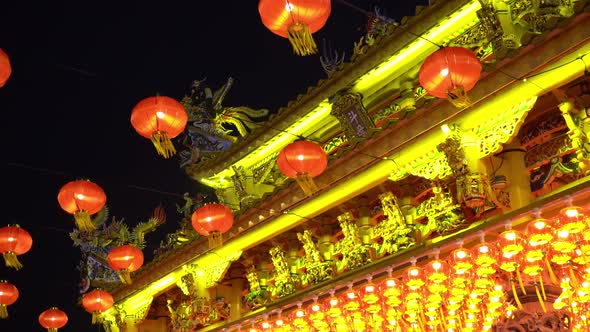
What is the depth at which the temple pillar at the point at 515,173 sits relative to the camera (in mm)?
5305

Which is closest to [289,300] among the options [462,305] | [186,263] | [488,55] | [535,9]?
[462,305]

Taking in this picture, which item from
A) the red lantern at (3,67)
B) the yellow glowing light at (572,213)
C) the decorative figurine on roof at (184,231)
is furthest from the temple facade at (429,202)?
the red lantern at (3,67)

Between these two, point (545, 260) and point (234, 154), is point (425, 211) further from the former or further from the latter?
point (234, 154)

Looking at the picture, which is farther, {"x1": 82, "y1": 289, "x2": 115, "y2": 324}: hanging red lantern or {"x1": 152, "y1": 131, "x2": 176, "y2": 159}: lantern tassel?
{"x1": 82, "y1": 289, "x2": 115, "y2": 324}: hanging red lantern

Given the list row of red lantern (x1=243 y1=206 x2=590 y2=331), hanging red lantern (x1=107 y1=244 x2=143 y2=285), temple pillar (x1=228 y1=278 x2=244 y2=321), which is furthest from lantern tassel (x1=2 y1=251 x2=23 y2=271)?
row of red lantern (x1=243 y1=206 x2=590 y2=331)

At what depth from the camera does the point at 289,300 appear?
6891 mm

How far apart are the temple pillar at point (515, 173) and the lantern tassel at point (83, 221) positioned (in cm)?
406

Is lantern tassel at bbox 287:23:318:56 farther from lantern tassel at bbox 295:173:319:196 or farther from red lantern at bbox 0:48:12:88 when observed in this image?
red lantern at bbox 0:48:12:88

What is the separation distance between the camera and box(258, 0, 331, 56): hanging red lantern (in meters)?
4.94

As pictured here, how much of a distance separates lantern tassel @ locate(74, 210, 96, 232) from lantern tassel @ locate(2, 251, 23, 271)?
124cm

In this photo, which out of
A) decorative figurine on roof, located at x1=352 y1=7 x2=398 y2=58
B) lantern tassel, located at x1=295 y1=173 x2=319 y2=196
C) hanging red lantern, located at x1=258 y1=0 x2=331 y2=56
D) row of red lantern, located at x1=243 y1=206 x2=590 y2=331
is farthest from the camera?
decorative figurine on roof, located at x1=352 y1=7 x2=398 y2=58

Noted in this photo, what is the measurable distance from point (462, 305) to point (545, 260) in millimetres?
1248

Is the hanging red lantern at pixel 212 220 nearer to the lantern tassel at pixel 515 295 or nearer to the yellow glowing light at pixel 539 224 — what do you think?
the lantern tassel at pixel 515 295

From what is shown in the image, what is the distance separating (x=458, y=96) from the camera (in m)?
5.00
